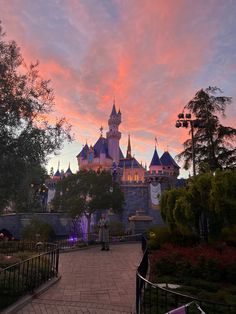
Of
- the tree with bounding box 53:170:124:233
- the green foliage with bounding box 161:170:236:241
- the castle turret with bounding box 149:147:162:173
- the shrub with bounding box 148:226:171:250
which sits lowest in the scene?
the shrub with bounding box 148:226:171:250

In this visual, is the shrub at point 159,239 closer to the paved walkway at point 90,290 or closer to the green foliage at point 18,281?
the paved walkway at point 90,290

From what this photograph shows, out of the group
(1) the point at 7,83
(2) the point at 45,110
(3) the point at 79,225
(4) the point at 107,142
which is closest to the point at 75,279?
(2) the point at 45,110

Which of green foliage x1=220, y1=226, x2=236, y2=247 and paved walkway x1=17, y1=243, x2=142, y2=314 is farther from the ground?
green foliage x1=220, y1=226, x2=236, y2=247

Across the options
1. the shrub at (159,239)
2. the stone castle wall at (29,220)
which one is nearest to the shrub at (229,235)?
the shrub at (159,239)

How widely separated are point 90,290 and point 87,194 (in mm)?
34452

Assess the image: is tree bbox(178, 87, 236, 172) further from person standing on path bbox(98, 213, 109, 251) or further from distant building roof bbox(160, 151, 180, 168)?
distant building roof bbox(160, 151, 180, 168)

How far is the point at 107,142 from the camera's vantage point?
276ft

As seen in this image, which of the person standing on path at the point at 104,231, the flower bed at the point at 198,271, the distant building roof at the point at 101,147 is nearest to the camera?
the flower bed at the point at 198,271

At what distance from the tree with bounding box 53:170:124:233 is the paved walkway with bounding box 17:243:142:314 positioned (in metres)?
26.3

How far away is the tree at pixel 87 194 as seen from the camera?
4234cm

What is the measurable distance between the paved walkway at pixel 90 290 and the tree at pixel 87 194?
26.3 m

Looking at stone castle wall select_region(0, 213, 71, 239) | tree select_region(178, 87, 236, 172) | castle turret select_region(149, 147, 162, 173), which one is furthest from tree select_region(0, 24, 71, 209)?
castle turret select_region(149, 147, 162, 173)

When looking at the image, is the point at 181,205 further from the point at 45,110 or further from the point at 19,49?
the point at 19,49

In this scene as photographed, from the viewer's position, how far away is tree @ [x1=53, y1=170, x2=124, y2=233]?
42344 millimetres
